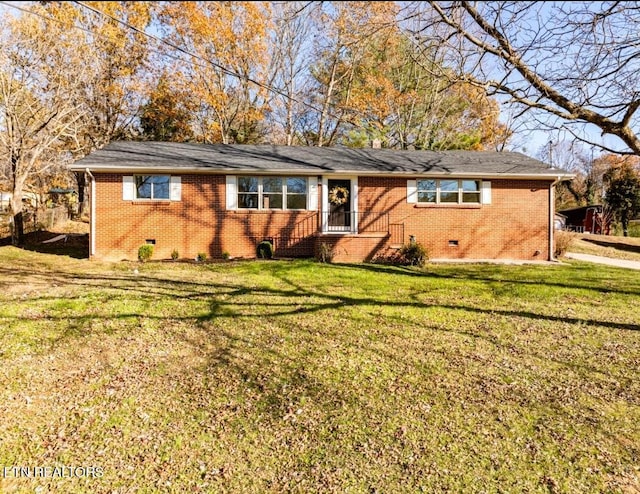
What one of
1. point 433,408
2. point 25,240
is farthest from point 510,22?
point 25,240

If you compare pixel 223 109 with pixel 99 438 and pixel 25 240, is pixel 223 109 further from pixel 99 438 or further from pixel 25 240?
A: pixel 99 438

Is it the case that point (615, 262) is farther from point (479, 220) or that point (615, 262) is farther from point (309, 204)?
point (309, 204)

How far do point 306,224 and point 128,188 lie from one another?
5.71 metres

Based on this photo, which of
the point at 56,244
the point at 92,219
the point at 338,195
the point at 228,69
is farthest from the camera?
the point at 228,69

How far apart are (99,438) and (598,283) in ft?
34.5

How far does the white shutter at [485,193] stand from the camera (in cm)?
1375

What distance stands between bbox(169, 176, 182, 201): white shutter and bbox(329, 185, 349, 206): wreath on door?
4.92 meters

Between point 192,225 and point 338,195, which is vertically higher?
point 338,195

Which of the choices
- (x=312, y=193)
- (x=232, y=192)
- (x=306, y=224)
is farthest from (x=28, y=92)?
(x=306, y=224)

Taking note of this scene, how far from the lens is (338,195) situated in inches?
537

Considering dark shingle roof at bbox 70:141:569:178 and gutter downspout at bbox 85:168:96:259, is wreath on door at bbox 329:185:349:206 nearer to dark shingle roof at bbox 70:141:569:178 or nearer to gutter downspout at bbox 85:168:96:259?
dark shingle roof at bbox 70:141:569:178

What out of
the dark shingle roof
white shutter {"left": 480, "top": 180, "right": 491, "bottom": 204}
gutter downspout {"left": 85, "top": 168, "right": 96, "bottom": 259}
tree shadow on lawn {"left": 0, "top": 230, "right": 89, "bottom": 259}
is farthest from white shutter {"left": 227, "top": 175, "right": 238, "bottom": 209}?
white shutter {"left": 480, "top": 180, "right": 491, "bottom": 204}

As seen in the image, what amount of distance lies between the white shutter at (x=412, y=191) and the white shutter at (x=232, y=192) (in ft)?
19.1

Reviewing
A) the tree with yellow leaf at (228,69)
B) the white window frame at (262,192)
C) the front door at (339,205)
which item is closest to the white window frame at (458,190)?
the front door at (339,205)
